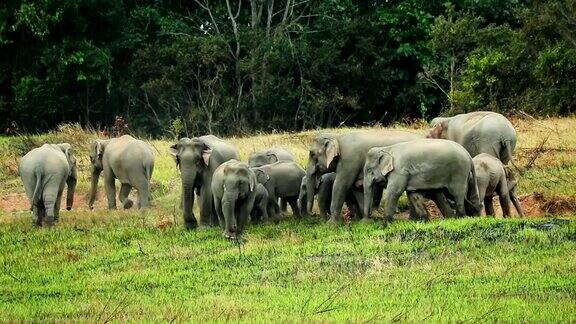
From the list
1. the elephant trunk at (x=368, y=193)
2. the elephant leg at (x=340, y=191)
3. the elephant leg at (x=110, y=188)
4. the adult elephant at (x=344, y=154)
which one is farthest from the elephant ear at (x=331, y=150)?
the elephant leg at (x=110, y=188)

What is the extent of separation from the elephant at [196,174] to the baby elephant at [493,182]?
14.9 feet

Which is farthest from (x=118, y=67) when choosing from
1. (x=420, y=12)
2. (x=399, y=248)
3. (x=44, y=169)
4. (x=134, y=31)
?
(x=399, y=248)

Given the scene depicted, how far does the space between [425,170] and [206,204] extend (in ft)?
13.3

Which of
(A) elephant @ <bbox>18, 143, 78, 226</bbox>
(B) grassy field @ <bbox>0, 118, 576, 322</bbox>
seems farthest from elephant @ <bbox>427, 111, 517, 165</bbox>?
(A) elephant @ <bbox>18, 143, 78, 226</bbox>

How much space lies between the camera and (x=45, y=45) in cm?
4653

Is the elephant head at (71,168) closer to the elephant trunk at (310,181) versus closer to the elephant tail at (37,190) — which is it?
the elephant tail at (37,190)

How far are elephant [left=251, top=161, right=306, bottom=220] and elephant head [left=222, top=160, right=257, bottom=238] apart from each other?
5.93ft

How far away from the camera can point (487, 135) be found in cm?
2292

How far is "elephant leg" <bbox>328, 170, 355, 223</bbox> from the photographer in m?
20.2

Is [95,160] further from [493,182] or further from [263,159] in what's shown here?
[493,182]

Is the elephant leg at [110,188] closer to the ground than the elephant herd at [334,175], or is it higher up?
closer to the ground

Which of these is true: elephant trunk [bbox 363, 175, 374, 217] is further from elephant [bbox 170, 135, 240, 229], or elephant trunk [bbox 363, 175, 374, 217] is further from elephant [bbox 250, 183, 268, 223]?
elephant [bbox 170, 135, 240, 229]

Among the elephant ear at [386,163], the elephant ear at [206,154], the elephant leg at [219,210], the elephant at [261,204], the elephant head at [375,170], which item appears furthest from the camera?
the elephant ear at [206,154]

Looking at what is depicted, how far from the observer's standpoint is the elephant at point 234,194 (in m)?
18.7
